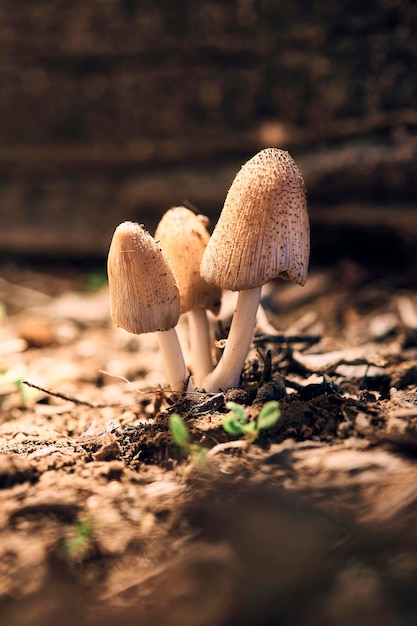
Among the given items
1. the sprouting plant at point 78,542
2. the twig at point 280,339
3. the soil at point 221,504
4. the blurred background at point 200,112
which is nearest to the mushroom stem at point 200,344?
the soil at point 221,504

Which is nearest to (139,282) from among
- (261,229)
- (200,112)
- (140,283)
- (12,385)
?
(140,283)

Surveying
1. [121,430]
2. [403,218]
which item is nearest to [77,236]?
[403,218]

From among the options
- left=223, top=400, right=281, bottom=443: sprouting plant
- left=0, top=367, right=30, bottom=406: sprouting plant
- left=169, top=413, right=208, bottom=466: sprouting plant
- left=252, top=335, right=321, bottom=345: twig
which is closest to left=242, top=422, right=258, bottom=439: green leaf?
left=223, top=400, right=281, bottom=443: sprouting plant

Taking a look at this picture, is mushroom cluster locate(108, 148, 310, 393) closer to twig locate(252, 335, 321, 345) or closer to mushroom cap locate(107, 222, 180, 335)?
mushroom cap locate(107, 222, 180, 335)

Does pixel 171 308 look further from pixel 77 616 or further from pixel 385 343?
pixel 385 343

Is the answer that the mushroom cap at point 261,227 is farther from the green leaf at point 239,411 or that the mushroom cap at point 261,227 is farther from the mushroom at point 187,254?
the green leaf at point 239,411

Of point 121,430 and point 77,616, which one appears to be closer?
point 77,616

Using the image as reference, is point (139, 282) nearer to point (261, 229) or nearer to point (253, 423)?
point (261, 229)
